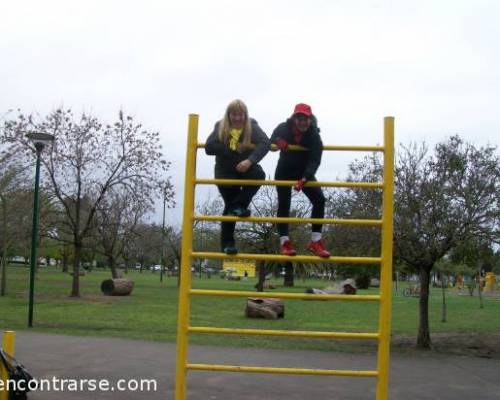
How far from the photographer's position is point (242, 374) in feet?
25.2

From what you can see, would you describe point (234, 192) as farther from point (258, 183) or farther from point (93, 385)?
point (93, 385)

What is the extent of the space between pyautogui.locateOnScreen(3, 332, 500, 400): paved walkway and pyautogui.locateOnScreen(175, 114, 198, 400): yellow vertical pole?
2.14 metres

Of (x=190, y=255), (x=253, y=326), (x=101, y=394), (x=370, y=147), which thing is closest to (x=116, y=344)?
(x=101, y=394)

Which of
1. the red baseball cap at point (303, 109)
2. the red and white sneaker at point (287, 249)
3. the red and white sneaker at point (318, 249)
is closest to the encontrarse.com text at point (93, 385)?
the red and white sneaker at point (287, 249)

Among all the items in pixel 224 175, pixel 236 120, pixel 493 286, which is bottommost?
pixel 493 286

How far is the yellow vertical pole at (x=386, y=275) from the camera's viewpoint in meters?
4.27

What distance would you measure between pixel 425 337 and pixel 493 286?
38.4m

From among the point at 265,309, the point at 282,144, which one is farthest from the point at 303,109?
the point at 265,309

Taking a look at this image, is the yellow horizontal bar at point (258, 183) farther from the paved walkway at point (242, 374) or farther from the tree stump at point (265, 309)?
the tree stump at point (265, 309)

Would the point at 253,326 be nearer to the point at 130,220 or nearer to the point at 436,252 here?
the point at 436,252

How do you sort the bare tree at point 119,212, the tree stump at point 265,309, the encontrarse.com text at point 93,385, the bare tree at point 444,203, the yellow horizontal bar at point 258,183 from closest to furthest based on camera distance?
the yellow horizontal bar at point 258,183, the encontrarse.com text at point 93,385, the bare tree at point 444,203, the tree stump at point 265,309, the bare tree at point 119,212

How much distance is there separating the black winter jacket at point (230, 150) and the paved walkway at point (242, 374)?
9.25ft

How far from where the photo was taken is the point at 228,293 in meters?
4.45

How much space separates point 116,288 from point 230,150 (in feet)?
64.3
